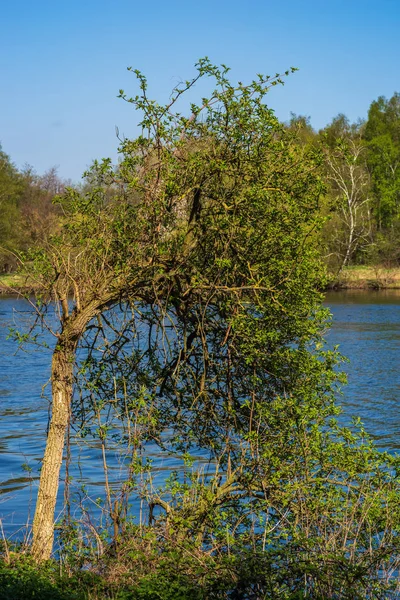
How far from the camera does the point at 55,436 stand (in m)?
12.0

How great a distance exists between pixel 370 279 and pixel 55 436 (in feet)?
248

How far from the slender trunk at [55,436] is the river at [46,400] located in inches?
15.9

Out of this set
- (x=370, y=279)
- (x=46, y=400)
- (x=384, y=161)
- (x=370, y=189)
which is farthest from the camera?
(x=384, y=161)

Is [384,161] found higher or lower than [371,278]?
higher

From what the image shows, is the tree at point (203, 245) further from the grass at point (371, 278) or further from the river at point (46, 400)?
the grass at point (371, 278)

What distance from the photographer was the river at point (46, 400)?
67.8ft

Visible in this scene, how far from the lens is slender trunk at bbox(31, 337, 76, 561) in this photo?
11898 mm

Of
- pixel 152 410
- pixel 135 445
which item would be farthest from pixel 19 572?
pixel 152 410

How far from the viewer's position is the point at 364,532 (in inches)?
458

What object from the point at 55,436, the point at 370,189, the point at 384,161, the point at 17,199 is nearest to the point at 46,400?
the point at 55,436

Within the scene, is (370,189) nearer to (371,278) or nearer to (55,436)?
(371,278)

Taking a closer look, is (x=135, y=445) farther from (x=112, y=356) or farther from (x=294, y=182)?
(x=294, y=182)

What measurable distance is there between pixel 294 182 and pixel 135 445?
14.2 ft

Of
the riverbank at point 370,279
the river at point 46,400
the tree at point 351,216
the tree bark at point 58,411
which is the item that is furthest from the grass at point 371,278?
the tree bark at point 58,411
